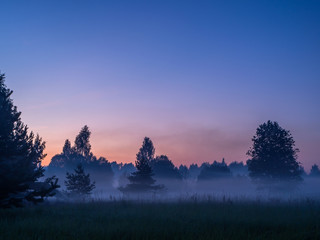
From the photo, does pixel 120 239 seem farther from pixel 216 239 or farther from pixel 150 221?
pixel 216 239

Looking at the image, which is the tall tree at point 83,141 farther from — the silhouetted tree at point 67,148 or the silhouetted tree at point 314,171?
the silhouetted tree at point 314,171

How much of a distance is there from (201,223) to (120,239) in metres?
3.00

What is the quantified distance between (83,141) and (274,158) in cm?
5255

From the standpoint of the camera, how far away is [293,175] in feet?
116

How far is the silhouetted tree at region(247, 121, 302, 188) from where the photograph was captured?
116ft

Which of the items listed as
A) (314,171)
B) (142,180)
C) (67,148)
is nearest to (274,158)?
(142,180)

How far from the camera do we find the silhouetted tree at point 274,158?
35312 millimetres

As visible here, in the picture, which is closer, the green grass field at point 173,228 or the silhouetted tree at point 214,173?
the green grass field at point 173,228

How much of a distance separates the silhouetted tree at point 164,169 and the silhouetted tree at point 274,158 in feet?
90.9

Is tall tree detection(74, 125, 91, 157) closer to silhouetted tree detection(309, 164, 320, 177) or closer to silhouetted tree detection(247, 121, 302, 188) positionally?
silhouetted tree detection(247, 121, 302, 188)

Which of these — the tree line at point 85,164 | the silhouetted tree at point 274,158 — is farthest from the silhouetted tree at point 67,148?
the silhouetted tree at point 274,158

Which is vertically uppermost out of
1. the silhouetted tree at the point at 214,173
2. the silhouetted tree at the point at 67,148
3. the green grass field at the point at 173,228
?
the silhouetted tree at the point at 67,148

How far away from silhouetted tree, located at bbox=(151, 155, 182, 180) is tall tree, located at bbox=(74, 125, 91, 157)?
21.5m

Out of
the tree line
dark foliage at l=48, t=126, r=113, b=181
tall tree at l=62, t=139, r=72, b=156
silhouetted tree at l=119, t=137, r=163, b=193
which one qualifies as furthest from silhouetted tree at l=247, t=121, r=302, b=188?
tall tree at l=62, t=139, r=72, b=156
